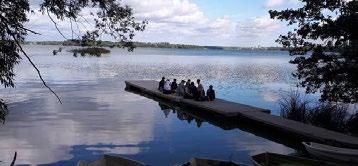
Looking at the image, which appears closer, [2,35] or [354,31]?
[2,35]

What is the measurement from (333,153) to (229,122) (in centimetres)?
1063

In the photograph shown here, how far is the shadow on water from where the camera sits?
22.0m

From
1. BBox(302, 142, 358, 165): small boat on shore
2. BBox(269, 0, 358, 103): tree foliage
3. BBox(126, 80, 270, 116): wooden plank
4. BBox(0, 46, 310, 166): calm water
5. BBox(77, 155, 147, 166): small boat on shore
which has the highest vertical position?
BBox(269, 0, 358, 103): tree foliage

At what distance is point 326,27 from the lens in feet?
62.6

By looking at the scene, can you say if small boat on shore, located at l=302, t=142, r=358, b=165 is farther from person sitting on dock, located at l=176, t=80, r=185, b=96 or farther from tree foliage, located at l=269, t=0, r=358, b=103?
person sitting on dock, located at l=176, t=80, r=185, b=96

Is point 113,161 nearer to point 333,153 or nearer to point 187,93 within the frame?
point 333,153

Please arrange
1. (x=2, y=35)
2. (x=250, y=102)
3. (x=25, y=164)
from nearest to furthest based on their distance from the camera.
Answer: (x=2, y=35) < (x=25, y=164) < (x=250, y=102)

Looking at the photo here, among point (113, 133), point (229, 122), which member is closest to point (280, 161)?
point (113, 133)

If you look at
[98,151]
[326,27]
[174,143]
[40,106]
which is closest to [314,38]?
[326,27]

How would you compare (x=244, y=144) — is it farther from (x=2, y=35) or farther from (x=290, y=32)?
(x=2, y=35)

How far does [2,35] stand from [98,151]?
950 cm

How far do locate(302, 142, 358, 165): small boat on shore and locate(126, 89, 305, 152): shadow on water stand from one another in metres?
3.25

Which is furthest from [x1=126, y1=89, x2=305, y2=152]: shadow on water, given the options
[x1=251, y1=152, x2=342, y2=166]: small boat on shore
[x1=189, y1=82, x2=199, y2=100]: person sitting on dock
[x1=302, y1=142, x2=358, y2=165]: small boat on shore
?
[x1=251, y1=152, x2=342, y2=166]: small boat on shore

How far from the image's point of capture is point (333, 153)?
1634 centimetres
